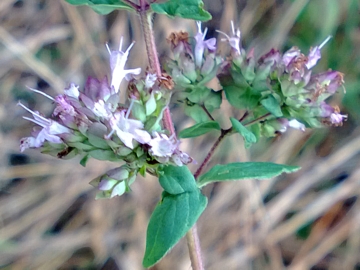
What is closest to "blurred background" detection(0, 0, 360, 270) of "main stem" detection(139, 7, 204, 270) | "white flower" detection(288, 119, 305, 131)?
"white flower" detection(288, 119, 305, 131)

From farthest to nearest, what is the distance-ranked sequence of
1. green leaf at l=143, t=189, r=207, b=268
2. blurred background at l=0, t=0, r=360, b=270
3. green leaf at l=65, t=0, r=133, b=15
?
1. blurred background at l=0, t=0, r=360, b=270
2. green leaf at l=65, t=0, r=133, b=15
3. green leaf at l=143, t=189, r=207, b=268

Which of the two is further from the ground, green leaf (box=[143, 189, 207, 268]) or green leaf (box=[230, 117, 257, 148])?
green leaf (box=[230, 117, 257, 148])

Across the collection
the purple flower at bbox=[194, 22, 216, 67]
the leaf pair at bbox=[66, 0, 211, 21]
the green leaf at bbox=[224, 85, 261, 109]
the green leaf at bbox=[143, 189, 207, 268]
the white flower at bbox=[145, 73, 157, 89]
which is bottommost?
the green leaf at bbox=[143, 189, 207, 268]

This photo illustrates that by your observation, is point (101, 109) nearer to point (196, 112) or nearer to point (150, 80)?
point (150, 80)

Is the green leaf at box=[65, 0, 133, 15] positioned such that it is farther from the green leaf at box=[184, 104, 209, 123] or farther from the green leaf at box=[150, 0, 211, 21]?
the green leaf at box=[184, 104, 209, 123]

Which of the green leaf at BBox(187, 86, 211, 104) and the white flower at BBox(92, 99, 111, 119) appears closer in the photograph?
the white flower at BBox(92, 99, 111, 119)

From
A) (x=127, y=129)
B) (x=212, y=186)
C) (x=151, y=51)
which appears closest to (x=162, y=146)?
(x=127, y=129)

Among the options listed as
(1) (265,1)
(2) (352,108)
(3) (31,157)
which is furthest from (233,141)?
(3) (31,157)
